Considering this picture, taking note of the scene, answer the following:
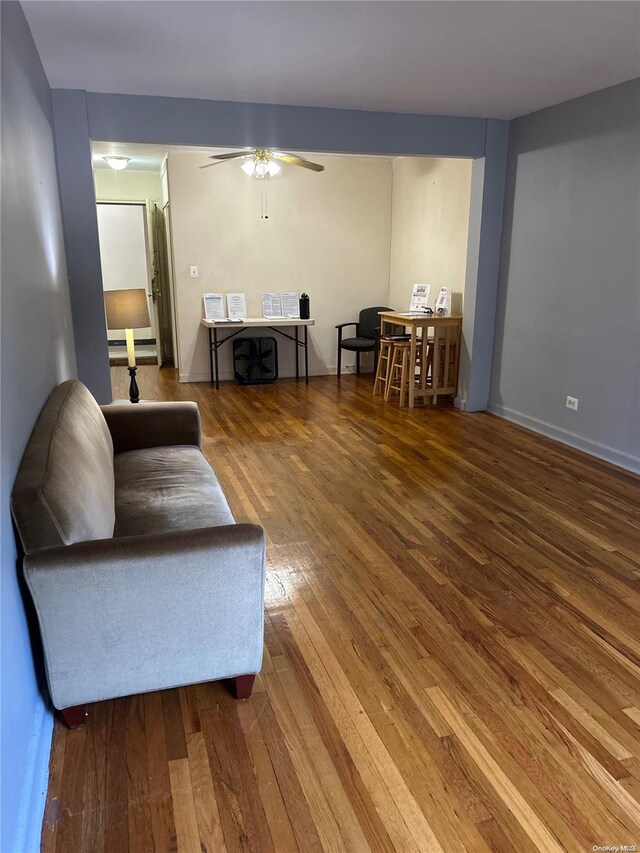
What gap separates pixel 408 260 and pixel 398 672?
569 centimetres

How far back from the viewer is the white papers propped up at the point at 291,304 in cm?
721

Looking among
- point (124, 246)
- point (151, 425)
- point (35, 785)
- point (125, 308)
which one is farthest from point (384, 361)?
point (35, 785)

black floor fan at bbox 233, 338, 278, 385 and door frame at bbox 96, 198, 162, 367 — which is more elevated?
door frame at bbox 96, 198, 162, 367

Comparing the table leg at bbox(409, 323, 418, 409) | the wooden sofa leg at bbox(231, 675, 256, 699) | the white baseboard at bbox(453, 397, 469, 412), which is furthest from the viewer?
the white baseboard at bbox(453, 397, 469, 412)

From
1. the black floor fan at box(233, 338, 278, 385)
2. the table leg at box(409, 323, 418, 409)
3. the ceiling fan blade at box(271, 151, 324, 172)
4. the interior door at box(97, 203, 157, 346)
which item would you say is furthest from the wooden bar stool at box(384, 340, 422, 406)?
the interior door at box(97, 203, 157, 346)

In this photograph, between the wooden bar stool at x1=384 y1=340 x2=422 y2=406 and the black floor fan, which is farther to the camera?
the black floor fan

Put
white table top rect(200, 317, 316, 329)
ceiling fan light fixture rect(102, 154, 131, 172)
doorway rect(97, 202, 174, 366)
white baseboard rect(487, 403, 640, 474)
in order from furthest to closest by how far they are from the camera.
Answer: doorway rect(97, 202, 174, 366) < ceiling fan light fixture rect(102, 154, 131, 172) < white table top rect(200, 317, 316, 329) < white baseboard rect(487, 403, 640, 474)

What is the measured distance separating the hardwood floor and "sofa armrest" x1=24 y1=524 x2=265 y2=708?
0.65 ft

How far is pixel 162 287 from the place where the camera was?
8.55 meters

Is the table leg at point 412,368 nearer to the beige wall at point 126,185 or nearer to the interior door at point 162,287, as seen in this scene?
the interior door at point 162,287

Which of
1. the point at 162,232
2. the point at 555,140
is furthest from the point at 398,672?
the point at 162,232

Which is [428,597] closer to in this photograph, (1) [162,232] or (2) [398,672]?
(2) [398,672]

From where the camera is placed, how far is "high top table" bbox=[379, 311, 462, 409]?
18.5ft

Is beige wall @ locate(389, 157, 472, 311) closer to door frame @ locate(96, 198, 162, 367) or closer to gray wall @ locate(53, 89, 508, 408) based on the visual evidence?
gray wall @ locate(53, 89, 508, 408)
